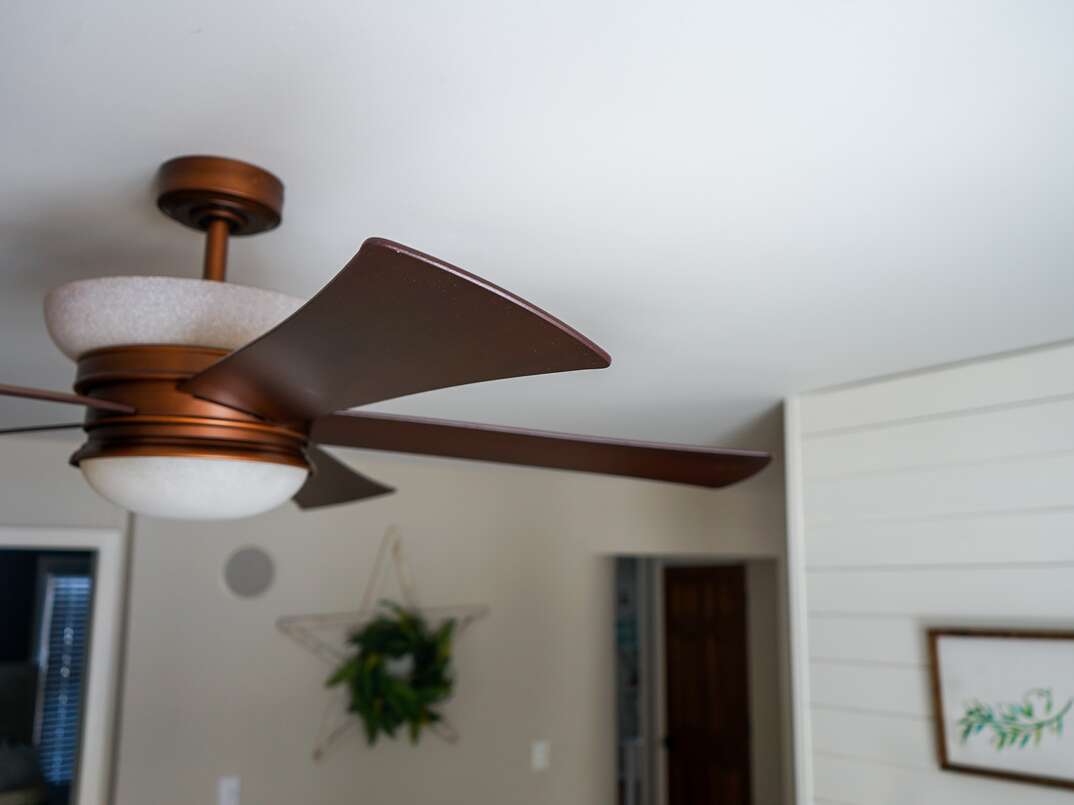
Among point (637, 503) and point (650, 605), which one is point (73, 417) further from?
point (650, 605)

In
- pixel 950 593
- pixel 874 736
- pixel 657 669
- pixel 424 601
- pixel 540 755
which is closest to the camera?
pixel 950 593

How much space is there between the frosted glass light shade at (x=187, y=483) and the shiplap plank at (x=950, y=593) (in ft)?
5.72

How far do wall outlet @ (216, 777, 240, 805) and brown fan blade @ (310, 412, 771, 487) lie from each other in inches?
98.1

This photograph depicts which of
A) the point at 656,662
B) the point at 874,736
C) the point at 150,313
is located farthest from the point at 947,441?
the point at 656,662

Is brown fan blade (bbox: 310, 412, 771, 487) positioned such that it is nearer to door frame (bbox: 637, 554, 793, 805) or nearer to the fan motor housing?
the fan motor housing

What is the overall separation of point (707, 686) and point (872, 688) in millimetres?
2622

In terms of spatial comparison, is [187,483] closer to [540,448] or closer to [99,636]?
[540,448]

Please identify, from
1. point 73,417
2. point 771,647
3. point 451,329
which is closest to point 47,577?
point 73,417

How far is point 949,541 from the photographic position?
248 cm

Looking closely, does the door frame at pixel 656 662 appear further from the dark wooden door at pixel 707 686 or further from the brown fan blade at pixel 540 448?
the brown fan blade at pixel 540 448

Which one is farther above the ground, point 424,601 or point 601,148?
point 601,148

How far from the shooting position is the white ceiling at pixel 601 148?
3.58 ft

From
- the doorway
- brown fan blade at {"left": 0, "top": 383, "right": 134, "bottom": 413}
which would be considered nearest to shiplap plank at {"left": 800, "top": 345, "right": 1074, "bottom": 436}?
brown fan blade at {"left": 0, "top": 383, "right": 134, "bottom": 413}

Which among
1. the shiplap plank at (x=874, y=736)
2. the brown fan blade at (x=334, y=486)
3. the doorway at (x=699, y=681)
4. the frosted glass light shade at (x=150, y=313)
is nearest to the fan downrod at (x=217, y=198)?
the frosted glass light shade at (x=150, y=313)
